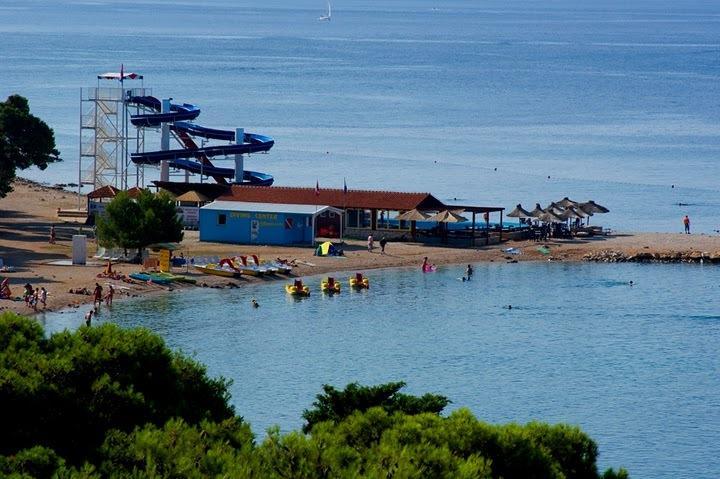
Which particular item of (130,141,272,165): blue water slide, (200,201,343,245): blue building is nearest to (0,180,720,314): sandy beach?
(200,201,343,245): blue building

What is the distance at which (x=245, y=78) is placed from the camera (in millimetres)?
173375

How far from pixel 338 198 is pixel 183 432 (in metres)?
45.4

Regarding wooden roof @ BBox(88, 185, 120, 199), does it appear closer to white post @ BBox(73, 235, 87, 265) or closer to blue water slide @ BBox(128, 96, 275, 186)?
blue water slide @ BBox(128, 96, 275, 186)

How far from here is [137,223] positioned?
57000 mm

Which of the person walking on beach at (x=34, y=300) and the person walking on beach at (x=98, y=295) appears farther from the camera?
the person walking on beach at (x=98, y=295)

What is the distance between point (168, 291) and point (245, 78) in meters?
121

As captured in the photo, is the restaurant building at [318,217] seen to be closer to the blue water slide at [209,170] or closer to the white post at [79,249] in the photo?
the blue water slide at [209,170]

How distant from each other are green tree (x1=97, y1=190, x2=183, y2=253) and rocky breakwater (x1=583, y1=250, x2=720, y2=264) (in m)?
17.8

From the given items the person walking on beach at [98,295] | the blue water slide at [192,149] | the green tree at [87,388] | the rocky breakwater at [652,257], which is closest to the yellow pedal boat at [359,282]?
the person walking on beach at [98,295]

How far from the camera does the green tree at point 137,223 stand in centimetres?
5703

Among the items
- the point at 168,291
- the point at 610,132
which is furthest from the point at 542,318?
the point at 610,132

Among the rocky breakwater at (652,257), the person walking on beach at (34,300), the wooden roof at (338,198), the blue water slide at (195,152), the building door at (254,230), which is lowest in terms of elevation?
the person walking on beach at (34,300)

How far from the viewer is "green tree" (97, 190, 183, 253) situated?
187 feet

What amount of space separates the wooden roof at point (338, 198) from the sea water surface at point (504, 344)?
5.30 m
